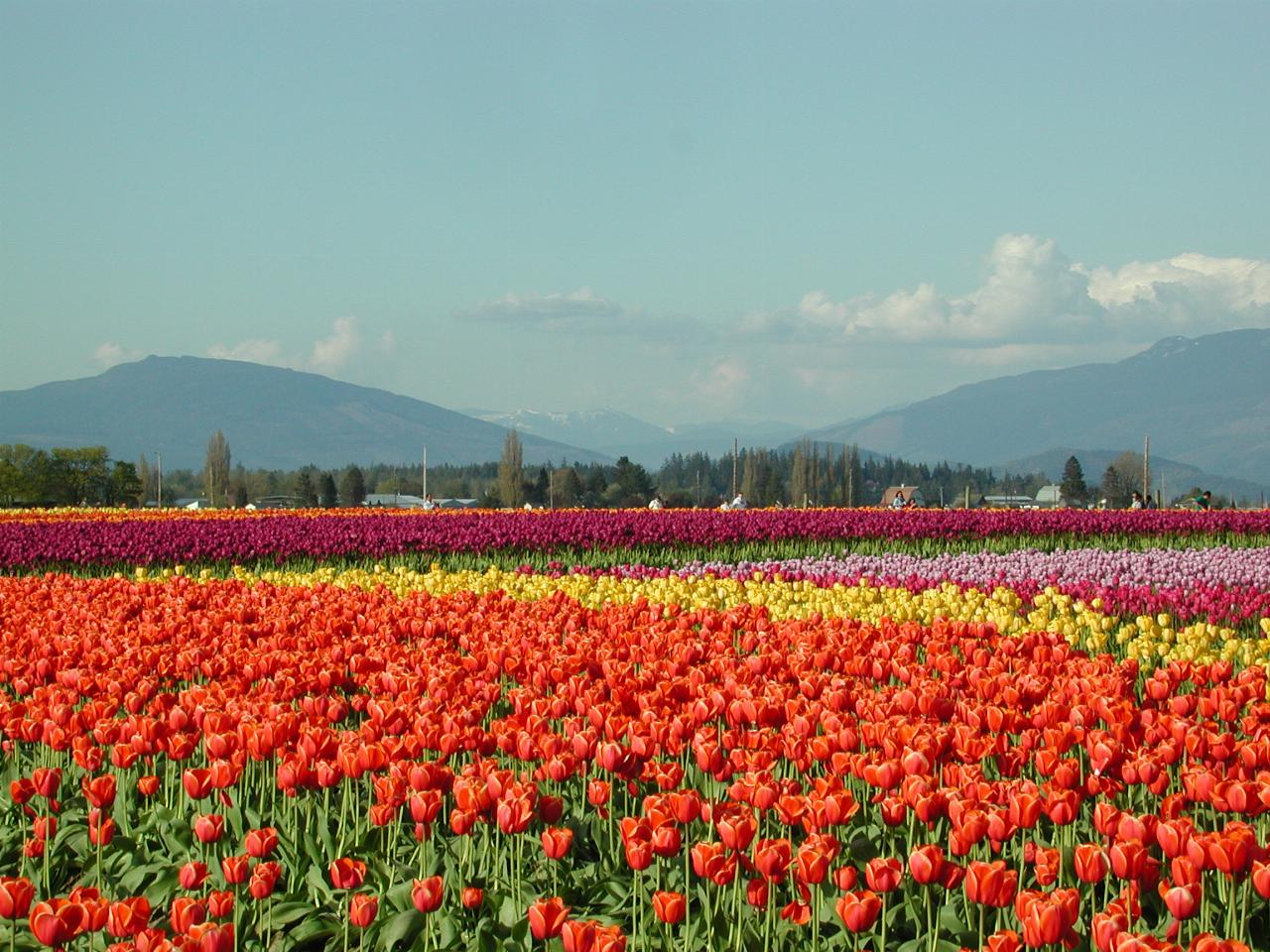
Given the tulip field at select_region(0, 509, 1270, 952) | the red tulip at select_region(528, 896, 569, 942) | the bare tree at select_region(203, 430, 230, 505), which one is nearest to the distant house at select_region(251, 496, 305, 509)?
the bare tree at select_region(203, 430, 230, 505)

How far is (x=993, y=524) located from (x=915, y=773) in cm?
2474

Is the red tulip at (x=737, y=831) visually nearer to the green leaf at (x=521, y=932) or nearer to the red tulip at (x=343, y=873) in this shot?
the green leaf at (x=521, y=932)

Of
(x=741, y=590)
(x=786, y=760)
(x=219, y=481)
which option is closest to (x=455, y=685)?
(x=786, y=760)

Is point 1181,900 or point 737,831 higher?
point 737,831

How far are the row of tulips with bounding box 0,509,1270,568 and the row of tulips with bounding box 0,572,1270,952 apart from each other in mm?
13606

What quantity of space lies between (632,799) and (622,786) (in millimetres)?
242

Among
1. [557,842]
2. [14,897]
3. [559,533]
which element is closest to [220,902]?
[14,897]

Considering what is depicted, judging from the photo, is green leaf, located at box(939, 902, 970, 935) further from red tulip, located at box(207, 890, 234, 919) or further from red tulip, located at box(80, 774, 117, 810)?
red tulip, located at box(80, 774, 117, 810)

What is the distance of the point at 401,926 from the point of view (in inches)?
165

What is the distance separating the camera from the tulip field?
386cm

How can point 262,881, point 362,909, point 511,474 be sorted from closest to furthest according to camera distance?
point 362,909, point 262,881, point 511,474

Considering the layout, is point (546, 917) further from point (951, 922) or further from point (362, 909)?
point (951, 922)

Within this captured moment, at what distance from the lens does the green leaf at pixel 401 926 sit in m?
4.16

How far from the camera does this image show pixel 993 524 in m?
28.4
